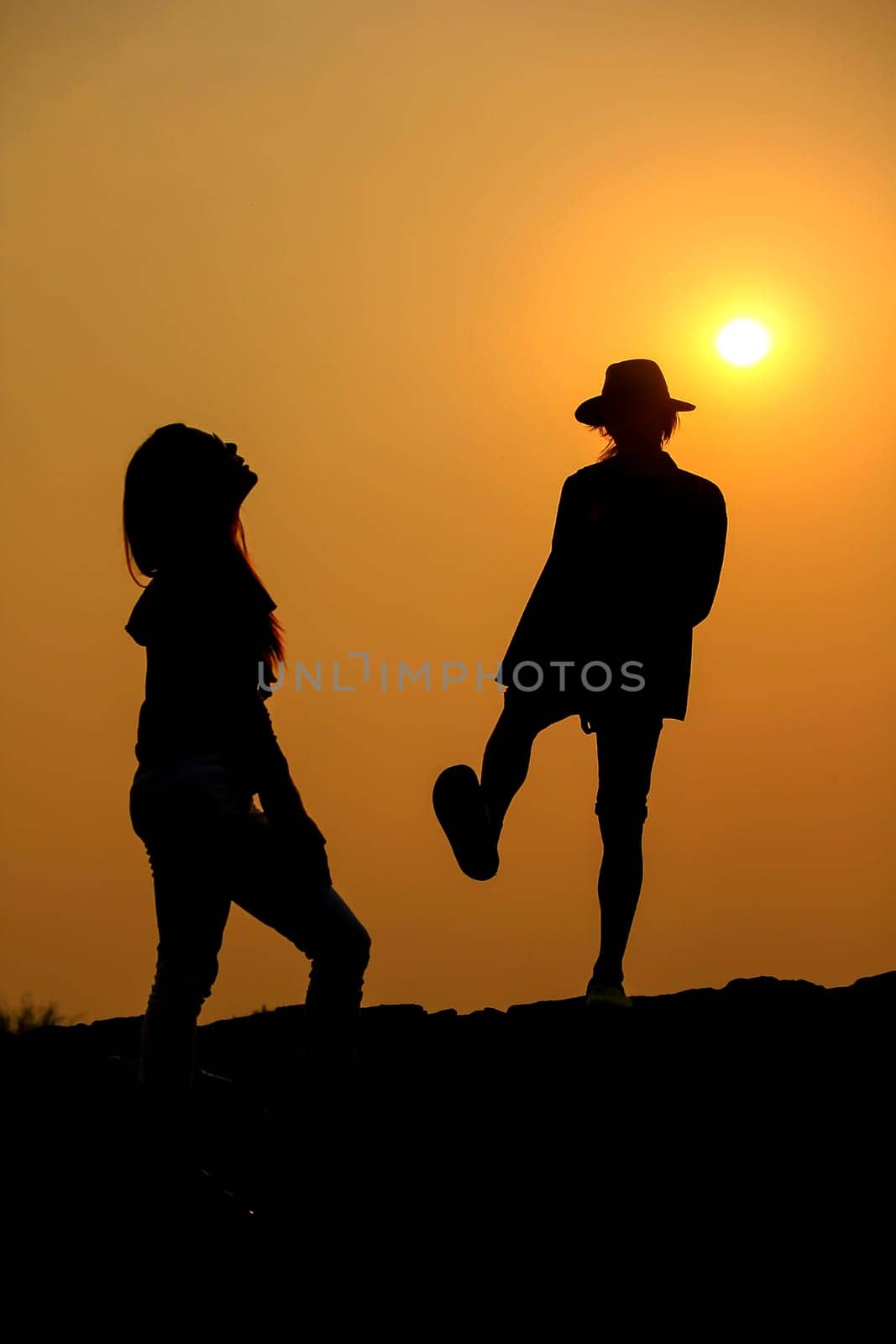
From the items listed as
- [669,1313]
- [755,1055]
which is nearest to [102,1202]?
[669,1313]

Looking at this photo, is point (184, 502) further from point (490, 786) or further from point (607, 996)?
point (607, 996)

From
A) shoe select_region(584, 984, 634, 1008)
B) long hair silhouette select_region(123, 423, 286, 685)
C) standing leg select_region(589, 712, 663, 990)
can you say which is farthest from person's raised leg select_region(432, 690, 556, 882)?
long hair silhouette select_region(123, 423, 286, 685)

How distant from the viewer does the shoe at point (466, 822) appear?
14.4ft

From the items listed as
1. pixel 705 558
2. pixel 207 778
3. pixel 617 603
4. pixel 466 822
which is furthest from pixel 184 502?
pixel 705 558

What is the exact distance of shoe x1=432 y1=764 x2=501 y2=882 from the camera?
Result: 173 inches

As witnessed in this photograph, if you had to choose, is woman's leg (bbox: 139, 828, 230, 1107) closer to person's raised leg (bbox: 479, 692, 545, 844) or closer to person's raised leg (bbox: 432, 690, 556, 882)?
person's raised leg (bbox: 432, 690, 556, 882)

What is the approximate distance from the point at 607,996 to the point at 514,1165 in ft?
3.04

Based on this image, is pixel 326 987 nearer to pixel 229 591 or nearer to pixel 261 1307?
pixel 261 1307

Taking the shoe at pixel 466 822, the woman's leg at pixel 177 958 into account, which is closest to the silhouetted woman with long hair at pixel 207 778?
the woman's leg at pixel 177 958

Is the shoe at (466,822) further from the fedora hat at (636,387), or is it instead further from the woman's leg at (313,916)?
the fedora hat at (636,387)

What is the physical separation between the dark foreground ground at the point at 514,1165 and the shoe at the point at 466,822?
576mm

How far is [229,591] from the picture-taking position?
3275 millimetres

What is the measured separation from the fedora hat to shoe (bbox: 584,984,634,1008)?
1.84 metres

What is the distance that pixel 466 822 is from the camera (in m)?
4.38
